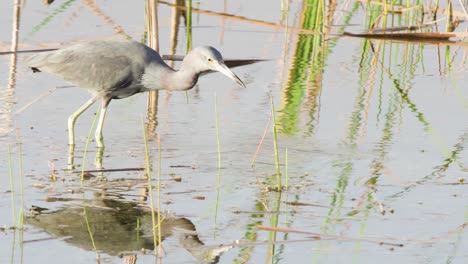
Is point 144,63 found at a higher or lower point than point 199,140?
higher

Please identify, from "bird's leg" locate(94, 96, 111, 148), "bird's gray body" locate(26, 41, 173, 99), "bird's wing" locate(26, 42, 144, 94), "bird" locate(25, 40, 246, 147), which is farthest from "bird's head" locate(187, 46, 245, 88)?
"bird's leg" locate(94, 96, 111, 148)

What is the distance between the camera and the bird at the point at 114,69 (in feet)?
26.3

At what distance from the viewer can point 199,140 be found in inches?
316

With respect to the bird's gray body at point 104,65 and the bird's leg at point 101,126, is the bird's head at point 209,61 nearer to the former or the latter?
the bird's gray body at point 104,65

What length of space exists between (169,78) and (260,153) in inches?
35.3

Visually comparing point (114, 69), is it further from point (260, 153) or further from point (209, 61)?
point (260, 153)

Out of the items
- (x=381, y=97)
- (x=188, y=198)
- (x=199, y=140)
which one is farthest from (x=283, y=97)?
(x=188, y=198)

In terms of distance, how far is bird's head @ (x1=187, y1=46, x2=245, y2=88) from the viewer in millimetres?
7703

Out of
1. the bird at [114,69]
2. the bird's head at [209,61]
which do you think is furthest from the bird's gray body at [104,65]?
the bird's head at [209,61]

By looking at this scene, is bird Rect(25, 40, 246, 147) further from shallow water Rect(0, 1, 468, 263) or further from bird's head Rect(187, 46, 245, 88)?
shallow water Rect(0, 1, 468, 263)

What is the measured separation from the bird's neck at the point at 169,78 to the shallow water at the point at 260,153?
0.36 metres

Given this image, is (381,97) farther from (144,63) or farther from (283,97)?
(144,63)

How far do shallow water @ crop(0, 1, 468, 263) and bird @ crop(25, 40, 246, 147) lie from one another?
1.02ft

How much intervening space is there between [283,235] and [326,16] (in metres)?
6.92
